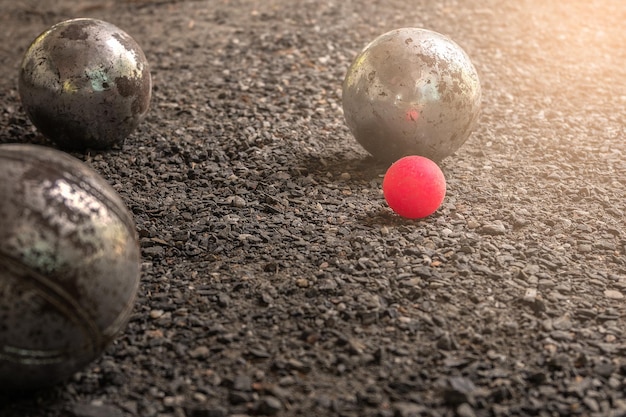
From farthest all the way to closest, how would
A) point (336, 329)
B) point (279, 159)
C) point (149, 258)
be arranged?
point (279, 159) < point (149, 258) < point (336, 329)

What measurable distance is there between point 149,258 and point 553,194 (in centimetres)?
261

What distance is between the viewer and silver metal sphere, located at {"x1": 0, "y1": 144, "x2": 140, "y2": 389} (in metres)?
2.82

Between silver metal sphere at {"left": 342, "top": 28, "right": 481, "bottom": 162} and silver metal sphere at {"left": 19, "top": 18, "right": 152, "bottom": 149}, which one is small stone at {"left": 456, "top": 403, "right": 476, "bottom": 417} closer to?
silver metal sphere at {"left": 342, "top": 28, "right": 481, "bottom": 162}

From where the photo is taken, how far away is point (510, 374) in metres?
3.24

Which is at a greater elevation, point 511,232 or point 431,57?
point 431,57

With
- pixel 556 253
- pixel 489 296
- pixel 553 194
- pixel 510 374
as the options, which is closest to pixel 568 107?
pixel 553 194

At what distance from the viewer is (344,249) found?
414 cm

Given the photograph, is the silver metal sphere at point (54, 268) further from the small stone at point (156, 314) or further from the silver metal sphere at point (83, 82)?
the silver metal sphere at point (83, 82)

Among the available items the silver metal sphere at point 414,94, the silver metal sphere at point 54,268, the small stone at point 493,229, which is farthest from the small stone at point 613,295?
the silver metal sphere at point 54,268

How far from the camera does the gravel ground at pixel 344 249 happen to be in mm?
3173

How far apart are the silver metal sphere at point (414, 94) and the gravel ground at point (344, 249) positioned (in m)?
0.34

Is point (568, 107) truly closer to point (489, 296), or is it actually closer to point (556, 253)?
point (556, 253)

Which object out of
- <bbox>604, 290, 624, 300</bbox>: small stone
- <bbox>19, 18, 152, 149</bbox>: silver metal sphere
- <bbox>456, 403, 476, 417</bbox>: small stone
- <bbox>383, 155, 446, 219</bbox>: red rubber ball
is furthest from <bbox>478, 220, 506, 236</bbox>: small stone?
<bbox>19, 18, 152, 149</bbox>: silver metal sphere

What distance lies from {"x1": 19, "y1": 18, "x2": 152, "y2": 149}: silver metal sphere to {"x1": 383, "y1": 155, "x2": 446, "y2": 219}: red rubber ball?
1.99 metres
